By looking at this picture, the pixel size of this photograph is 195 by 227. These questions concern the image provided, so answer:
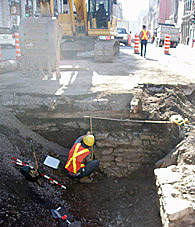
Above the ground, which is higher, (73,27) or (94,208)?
(73,27)

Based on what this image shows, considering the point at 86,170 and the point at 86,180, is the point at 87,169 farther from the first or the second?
the point at 86,180

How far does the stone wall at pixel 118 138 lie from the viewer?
6246 millimetres

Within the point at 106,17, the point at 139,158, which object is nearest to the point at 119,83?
the point at 139,158

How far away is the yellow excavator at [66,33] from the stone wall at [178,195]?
5.74 metres

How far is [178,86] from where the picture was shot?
24.2 feet

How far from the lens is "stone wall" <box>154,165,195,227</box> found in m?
3.25

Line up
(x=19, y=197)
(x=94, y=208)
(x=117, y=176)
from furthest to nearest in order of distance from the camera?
1. (x=117, y=176)
2. (x=94, y=208)
3. (x=19, y=197)

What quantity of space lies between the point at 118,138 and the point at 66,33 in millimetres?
8565

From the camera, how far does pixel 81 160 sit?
517cm

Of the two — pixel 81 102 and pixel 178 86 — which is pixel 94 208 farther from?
pixel 178 86

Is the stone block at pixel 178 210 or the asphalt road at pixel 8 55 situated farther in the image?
the asphalt road at pixel 8 55

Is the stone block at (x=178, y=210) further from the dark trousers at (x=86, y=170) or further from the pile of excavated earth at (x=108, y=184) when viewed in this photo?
the dark trousers at (x=86, y=170)

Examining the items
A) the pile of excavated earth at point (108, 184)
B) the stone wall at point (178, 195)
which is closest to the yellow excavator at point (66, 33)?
the pile of excavated earth at point (108, 184)

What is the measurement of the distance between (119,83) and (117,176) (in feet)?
9.20
